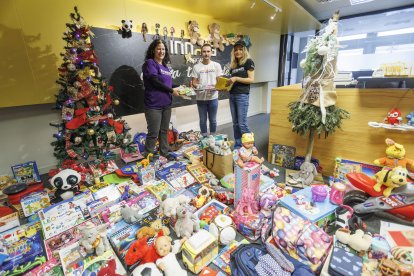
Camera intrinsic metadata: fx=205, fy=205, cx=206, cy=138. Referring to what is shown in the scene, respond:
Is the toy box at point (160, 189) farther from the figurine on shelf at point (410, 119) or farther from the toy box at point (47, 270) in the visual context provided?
the figurine on shelf at point (410, 119)

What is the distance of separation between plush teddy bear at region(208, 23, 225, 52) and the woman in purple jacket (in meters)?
1.52

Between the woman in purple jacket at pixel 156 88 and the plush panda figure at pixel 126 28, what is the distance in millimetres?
589

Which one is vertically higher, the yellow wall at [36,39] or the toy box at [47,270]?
the yellow wall at [36,39]

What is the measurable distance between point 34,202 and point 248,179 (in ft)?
6.01

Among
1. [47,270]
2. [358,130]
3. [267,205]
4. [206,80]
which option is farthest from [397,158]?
[47,270]

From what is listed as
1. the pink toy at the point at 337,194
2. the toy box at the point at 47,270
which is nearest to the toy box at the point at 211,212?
the pink toy at the point at 337,194

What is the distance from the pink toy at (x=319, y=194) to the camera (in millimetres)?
1493

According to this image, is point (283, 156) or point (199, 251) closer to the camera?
point (199, 251)

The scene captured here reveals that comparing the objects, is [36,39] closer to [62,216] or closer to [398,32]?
A: [62,216]

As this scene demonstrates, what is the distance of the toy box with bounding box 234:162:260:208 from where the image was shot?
1.50 meters

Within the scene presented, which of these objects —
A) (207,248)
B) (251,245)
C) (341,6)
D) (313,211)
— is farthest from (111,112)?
(341,6)

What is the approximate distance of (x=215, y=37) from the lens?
11.9 feet

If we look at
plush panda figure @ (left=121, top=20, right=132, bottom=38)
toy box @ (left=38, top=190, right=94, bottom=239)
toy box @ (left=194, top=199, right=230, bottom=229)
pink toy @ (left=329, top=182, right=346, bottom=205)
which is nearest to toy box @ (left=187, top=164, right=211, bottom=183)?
toy box @ (left=194, top=199, right=230, bottom=229)

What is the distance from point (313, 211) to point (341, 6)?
447 centimetres
